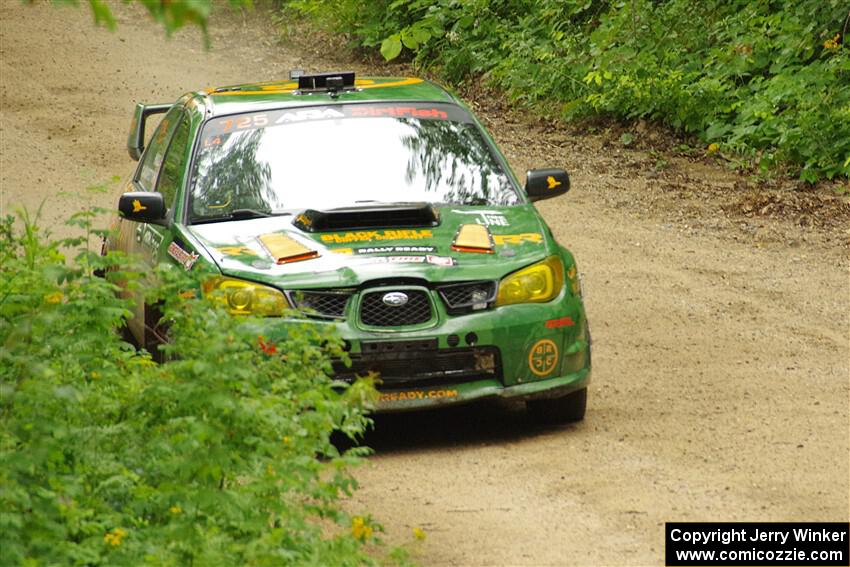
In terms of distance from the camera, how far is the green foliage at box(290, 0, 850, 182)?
1462cm

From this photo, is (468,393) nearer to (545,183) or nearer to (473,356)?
(473,356)

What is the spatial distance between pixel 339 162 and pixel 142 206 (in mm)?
1086

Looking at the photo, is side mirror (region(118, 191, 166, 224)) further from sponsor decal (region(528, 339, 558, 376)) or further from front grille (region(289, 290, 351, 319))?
sponsor decal (region(528, 339, 558, 376))

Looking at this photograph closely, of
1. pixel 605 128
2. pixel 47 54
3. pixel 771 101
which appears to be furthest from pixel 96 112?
pixel 771 101

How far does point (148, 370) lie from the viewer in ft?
19.1

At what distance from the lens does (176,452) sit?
202 inches

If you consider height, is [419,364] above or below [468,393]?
above

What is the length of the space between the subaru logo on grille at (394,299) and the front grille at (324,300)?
0.17 m

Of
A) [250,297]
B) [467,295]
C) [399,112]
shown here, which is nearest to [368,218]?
[467,295]

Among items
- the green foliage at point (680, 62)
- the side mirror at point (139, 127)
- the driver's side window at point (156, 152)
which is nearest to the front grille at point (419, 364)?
the driver's side window at point (156, 152)

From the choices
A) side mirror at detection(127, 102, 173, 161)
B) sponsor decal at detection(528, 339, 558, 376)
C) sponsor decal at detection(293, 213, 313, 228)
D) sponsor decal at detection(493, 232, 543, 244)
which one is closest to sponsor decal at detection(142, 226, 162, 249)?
sponsor decal at detection(293, 213, 313, 228)

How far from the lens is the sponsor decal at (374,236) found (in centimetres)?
769

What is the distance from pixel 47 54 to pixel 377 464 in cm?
1630

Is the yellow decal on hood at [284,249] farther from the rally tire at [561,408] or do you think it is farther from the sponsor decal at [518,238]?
the rally tire at [561,408]
